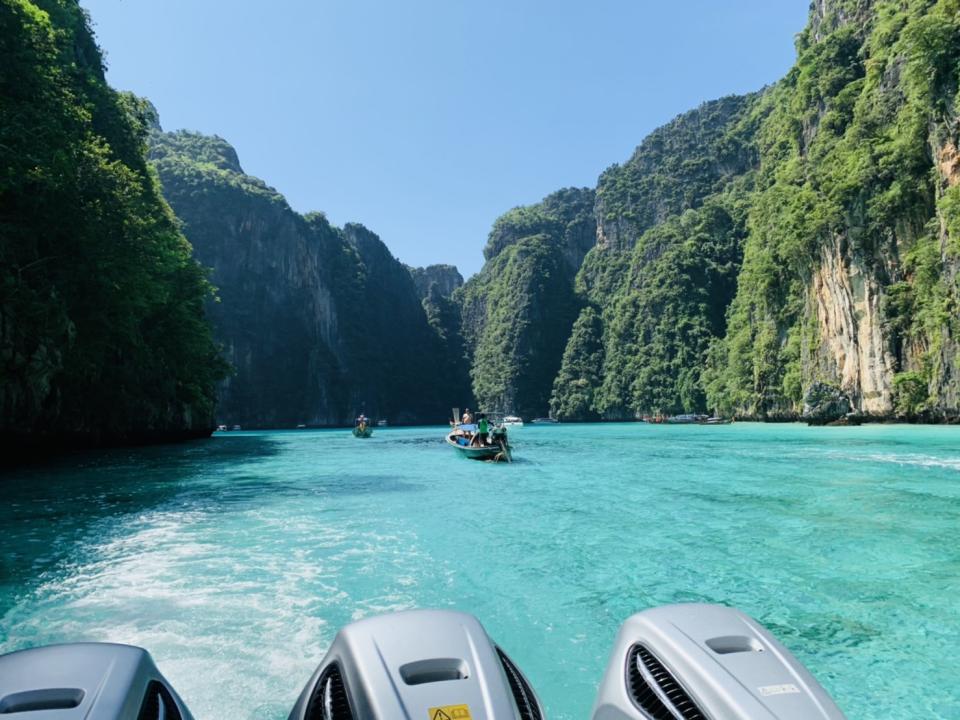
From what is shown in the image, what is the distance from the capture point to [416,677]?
1.95 meters

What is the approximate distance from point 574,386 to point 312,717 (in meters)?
121

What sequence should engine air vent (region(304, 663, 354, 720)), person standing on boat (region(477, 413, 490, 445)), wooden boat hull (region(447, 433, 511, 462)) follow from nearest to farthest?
1. engine air vent (region(304, 663, 354, 720))
2. wooden boat hull (region(447, 433, 511, 462))
3. person standing on boat (region(477, 413, 490, 445))

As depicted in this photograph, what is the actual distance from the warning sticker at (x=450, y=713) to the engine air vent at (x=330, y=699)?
0.94 feet

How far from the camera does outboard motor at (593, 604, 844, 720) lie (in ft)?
6.01

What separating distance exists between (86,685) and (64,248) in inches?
881

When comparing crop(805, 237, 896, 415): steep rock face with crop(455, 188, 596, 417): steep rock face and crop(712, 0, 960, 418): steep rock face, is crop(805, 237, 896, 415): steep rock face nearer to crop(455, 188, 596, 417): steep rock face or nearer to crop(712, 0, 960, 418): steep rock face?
crop(712, 0, 960, 418): steep rock face

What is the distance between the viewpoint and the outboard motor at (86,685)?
1.67m

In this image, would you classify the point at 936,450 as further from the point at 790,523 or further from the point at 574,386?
the point at 574,386

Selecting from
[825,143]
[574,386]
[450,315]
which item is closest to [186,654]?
[825,143]

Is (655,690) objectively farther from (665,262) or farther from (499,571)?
(665,262)

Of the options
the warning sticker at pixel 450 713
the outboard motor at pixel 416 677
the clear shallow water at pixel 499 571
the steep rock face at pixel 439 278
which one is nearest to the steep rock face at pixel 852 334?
the clear shallow water at pixel 499 571

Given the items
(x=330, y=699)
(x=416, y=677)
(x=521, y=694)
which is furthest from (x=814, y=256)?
(x=330, y=699)

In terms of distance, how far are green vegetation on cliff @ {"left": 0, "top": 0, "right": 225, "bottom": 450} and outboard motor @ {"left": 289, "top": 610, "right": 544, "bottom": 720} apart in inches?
690

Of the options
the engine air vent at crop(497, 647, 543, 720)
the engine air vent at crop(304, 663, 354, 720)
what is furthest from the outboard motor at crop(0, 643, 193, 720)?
the engine air vent at crop(497, 647, 543, 720)
